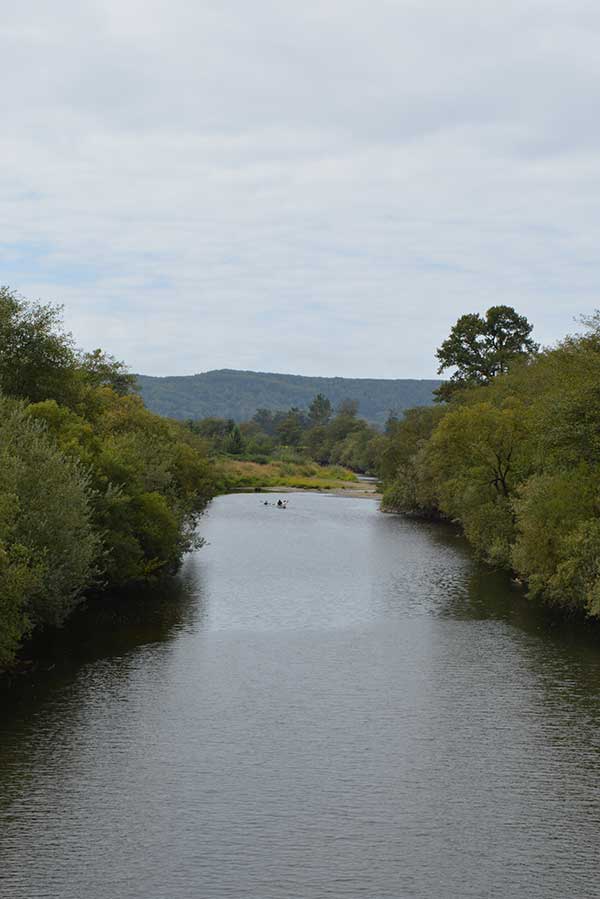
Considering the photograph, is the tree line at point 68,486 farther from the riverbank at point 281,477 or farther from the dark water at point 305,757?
the riverbank at point 281,477

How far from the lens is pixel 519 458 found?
65750mm

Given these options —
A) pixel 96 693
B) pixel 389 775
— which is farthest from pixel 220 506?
pixel 389 775

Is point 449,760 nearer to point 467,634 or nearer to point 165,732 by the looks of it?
point 165,732

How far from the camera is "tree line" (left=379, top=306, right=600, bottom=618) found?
46062 mm

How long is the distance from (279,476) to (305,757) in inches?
5748

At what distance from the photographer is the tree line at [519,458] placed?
4606cm

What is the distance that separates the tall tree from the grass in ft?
160

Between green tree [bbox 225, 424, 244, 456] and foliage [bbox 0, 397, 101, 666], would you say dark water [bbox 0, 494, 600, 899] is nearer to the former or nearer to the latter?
foliage [bbox 0, 397, 101, 666]

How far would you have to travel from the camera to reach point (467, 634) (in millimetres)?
44125

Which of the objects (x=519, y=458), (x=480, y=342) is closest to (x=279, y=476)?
(x=480, y=342)

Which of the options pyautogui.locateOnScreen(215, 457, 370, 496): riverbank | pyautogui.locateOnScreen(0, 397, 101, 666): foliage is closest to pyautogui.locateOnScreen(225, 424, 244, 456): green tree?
pyautogui.locateOnScreen(215, 457, 370, 496): riverbank

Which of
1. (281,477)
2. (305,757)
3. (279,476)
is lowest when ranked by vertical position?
(305,757)

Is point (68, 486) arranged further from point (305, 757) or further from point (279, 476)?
point (279, 476)

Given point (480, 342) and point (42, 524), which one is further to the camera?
point (480, 342)
